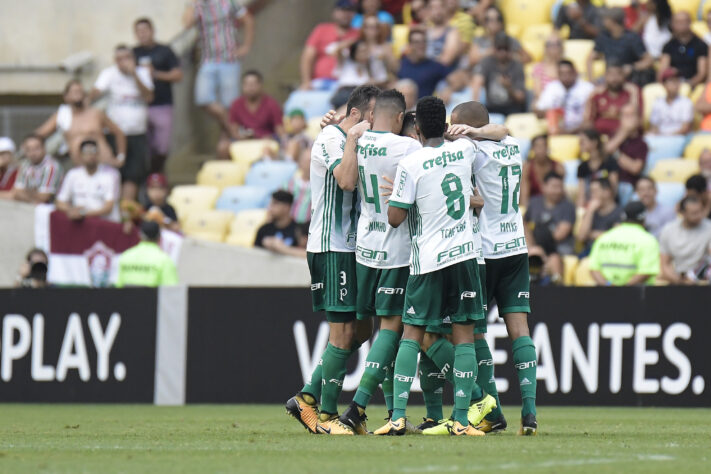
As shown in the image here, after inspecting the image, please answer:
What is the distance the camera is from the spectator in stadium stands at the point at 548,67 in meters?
18.0

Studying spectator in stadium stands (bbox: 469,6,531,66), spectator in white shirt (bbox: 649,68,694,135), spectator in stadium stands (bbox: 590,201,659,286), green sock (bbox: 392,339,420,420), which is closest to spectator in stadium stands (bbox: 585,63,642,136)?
spectator in white shirt (bbox: 649,68,694,135)

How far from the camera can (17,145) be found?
23.0 metres

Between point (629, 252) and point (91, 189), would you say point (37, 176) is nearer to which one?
point (91, 189)

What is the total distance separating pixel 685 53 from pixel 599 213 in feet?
10.1

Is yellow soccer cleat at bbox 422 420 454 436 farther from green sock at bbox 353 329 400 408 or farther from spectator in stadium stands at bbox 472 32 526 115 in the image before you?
spectator in stadium stands at bbox 472 32 526 115

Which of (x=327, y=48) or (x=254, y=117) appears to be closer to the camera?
(x=254, y=117)

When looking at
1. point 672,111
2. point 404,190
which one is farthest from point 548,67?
point 404,190

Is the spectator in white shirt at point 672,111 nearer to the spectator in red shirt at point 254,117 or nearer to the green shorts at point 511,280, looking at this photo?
the spectator in red shirt at point 254,117

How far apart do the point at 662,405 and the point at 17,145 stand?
512 inches

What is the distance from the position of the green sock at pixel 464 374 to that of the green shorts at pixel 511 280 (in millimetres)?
614

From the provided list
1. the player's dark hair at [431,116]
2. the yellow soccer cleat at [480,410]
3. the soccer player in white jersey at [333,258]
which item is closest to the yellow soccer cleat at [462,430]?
the yellow soccer cleat at [480,410]

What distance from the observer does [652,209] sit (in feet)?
51.6

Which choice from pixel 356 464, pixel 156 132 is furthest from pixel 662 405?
pixel 156 132

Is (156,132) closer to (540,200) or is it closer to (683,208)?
(540,200)
